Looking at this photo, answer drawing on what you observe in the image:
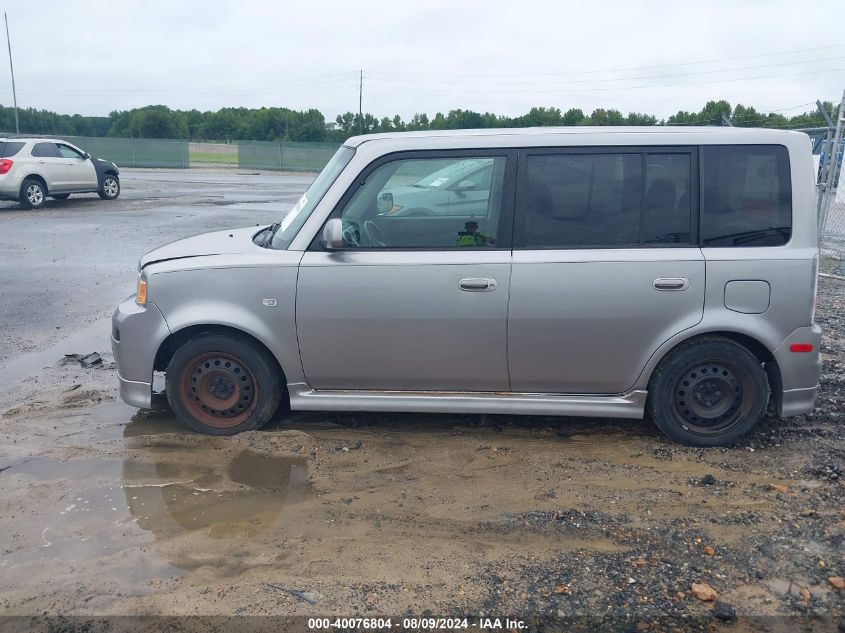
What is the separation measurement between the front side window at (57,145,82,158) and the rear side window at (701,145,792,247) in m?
18.5

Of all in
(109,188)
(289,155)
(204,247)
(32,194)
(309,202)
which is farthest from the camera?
(289,155)

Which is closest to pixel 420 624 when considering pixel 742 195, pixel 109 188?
pixel 742 195

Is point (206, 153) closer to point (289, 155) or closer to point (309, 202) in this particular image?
point (289, 155)

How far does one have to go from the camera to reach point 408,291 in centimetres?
482

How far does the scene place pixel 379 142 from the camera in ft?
16.5

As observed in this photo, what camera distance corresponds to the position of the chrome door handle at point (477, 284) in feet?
15.7

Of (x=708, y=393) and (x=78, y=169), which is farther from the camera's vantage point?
(x=78, y=169)

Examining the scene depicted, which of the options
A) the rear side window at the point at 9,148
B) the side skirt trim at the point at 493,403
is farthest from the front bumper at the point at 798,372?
the rear side window at the point at 9,148

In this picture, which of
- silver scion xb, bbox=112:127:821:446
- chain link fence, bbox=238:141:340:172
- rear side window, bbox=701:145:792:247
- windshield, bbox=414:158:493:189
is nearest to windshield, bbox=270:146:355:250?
silver scion xb, bbox=112:127:821:446

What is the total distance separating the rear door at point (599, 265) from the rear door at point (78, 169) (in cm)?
1787

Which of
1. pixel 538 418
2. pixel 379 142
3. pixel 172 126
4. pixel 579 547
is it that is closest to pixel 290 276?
pixel 379 142

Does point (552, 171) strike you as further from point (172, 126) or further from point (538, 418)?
point (172, 126)

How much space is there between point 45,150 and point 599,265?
706 inches

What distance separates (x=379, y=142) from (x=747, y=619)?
136 inches
